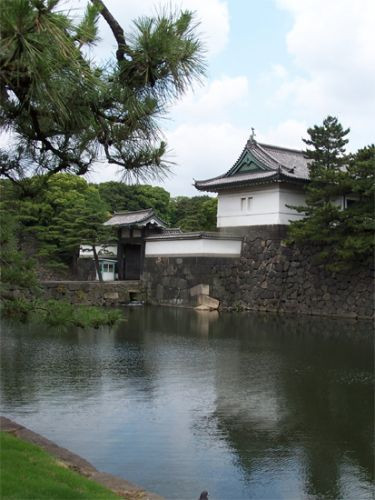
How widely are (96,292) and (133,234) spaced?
3.45m

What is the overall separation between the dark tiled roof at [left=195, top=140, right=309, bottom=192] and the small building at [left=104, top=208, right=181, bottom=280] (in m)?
2.36

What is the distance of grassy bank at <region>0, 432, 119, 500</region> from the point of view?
2742 mm

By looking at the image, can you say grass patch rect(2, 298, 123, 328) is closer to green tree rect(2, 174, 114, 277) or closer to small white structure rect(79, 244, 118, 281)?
green tree rect(2, 174, 114, 277)

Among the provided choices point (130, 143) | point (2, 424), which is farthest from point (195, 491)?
point (130, 143)

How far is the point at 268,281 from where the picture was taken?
17531 millimetres

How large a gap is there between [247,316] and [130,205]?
15819 mm

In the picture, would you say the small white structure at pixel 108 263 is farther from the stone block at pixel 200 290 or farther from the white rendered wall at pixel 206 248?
the stone block at pixel 200 290

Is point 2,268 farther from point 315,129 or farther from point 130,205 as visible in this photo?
point 130,205

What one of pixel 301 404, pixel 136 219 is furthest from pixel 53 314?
pixel 136 219

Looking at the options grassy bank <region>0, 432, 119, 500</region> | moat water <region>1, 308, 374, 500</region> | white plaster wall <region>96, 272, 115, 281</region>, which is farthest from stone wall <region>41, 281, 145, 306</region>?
grassy bank <region>0, 432, 119, 500</region>

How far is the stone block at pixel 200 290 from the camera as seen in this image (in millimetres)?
18206

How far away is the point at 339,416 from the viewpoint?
5691mm

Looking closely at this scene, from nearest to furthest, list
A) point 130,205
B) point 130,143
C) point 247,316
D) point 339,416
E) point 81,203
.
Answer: point 130,143 → point 339,416 → point 247,316 → point 81,203 → point 130,205

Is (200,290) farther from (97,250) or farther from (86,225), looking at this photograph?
(97,250)
